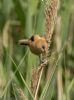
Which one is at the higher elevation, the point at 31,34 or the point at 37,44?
the point at 37,44

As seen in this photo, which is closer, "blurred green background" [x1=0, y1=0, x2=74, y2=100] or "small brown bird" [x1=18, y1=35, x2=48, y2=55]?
"small brown bird" [x1=18, y1=35, x2=48, y2=55]

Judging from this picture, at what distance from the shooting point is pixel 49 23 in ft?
3.22

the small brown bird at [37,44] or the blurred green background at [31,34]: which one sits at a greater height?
the small brown bird at [37,44]

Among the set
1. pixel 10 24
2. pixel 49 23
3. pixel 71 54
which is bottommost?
pixel 71 54

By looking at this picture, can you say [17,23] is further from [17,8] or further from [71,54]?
[71,54]

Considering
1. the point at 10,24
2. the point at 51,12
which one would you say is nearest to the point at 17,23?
the point at 10,24

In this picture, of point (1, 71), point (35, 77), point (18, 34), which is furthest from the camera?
point (18, 34)

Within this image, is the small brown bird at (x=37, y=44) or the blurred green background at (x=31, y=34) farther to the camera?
the blurred green background at (x=31, y=34)

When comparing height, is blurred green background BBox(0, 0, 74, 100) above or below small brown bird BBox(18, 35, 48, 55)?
below

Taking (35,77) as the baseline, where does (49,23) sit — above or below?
above

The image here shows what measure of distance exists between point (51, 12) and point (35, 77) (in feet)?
0.61

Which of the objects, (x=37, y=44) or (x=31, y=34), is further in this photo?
(x=31, y=34)

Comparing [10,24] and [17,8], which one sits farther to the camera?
[10,24]

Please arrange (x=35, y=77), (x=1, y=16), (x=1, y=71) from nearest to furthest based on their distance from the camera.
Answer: (x=35, y=77)
(x=1, y=71)
(x=1, y=16)
